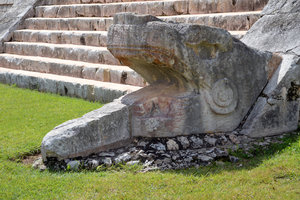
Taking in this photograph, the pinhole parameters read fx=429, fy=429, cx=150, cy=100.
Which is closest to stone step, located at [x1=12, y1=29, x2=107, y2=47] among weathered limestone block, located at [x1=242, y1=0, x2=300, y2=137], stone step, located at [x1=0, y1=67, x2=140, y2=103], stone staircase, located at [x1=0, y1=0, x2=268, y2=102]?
stone staircase, located at [x1=0, y1=0, x2=268, y2=102]

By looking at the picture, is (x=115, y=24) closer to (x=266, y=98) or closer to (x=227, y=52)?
(x=227, y=52)

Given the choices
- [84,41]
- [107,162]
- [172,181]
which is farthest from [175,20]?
[172,181]

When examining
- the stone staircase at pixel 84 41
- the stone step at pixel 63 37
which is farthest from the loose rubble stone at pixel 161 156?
the stone step at pixel 63 37

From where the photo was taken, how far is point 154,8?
835cm

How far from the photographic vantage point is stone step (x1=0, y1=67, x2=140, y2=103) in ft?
23.5

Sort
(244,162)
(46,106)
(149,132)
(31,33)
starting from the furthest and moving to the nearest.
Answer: (31,33) < (46,106) < (149,132) < (244,162)

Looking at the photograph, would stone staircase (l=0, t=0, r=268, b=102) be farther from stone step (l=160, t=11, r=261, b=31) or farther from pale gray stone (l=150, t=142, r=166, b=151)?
pale gray stone (l=150, t=142, r=166, b=151)

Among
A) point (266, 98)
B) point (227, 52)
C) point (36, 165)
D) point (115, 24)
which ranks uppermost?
point (115, 24)

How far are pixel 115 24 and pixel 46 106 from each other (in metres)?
3.27

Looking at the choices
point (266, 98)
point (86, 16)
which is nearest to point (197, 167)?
point (266, 98)

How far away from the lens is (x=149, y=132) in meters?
4.79

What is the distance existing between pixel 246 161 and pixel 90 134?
5.39 feet

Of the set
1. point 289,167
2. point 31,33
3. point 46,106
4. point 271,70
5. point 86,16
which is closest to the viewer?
point 289,167

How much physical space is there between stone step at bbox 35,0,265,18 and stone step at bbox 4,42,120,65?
1.03 metres
